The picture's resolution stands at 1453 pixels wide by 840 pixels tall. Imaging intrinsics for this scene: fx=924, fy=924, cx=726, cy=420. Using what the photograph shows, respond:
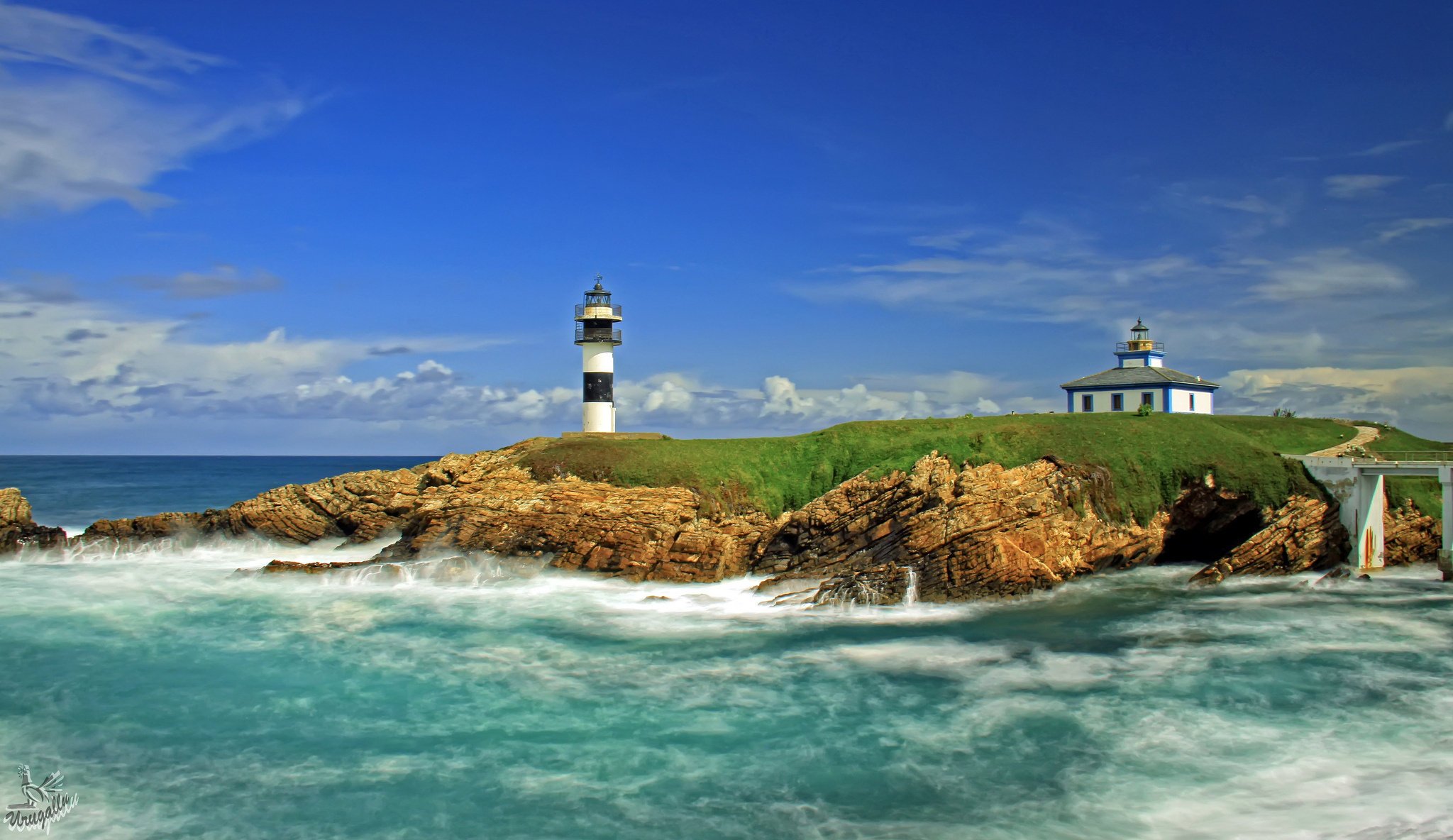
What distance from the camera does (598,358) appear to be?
151 feet

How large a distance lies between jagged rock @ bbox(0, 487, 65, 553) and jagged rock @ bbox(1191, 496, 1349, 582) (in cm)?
4315

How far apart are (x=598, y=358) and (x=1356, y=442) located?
34.4 metres

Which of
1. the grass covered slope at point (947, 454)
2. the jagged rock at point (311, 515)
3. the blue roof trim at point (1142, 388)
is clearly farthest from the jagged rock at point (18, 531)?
the blue roof trim at point (1142, 388)

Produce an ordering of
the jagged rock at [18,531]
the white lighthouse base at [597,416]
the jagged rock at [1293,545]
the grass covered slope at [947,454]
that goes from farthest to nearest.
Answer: the white lighthouse base at [597,416]
the jagged rock at [18,531]
the grass covered slope at [947,454]
the jagged rock at [1293,545]

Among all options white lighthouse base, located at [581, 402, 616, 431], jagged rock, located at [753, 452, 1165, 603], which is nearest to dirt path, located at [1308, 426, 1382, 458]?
jagged rock, located at [753, 452, 1165, 603]

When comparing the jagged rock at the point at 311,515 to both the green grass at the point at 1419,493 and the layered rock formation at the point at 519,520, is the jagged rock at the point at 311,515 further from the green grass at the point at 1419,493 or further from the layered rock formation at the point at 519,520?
the green grass at the point at 1419,493

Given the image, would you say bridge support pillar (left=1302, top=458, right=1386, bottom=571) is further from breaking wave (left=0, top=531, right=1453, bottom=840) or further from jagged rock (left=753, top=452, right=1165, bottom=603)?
jagged rock (left=753, top=452, right=1165, bottom=603)

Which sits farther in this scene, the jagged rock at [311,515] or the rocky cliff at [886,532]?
the jagged rock at [311,515]

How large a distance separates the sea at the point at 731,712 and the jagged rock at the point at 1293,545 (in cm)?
83

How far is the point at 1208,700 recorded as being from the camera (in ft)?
60.6

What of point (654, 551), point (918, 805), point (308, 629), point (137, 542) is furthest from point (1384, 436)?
point (137, 542)

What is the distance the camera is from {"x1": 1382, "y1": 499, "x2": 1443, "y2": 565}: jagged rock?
32031 mm

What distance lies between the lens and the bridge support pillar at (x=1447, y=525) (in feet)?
97.3

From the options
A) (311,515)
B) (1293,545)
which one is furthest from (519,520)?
(1293,545)
